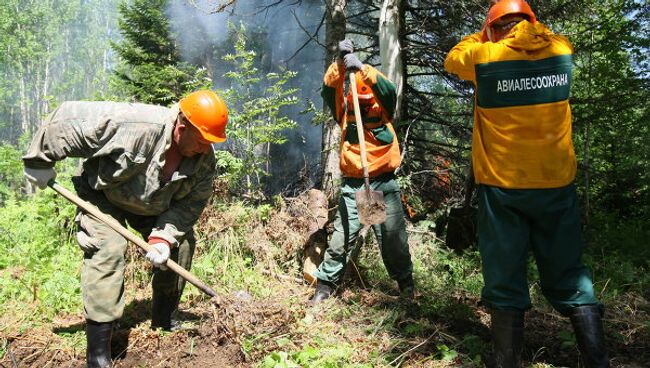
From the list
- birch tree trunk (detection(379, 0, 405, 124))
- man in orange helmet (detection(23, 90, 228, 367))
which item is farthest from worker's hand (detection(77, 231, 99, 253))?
birch tree trunk (detection(379, 0, 405, 124))

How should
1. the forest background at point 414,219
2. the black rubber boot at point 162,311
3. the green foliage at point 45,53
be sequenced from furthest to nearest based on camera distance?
the green foliage at point 45,53 < the black rubber boot at point 162,311 < the forest background at point 414,219

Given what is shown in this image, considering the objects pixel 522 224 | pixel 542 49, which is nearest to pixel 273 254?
pixel 522 224

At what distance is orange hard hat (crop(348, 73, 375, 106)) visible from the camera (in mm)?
3990

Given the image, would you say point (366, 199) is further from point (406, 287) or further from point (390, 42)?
point (390, 42)

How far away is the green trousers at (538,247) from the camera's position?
8.23ft

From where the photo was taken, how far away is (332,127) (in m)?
5.74

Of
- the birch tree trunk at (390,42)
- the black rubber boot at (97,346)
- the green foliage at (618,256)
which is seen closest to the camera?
the black rubber boot at (97,346)

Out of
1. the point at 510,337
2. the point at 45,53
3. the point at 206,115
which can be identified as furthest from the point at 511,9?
the point at 45,53

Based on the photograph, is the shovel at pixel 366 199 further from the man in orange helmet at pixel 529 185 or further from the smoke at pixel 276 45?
the smoke at pixel 276 45

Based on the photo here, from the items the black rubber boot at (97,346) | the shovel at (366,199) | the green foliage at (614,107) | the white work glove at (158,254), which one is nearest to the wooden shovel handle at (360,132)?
the shovel at (366,199)

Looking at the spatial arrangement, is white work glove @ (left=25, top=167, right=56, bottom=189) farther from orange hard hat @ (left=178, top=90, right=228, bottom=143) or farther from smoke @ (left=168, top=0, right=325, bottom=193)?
smoke @ (left=168, top=0, right=325, bottom=193)

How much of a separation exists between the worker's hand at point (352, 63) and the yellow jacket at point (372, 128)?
50mm

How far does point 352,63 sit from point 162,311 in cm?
260

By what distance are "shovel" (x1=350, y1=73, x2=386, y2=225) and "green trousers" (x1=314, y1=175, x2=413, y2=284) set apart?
4.9 inches
